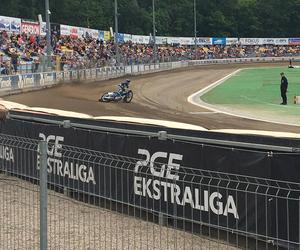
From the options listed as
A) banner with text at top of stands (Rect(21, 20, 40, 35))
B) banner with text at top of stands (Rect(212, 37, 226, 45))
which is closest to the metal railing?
banner with text at top of stands (Rect(21, 20, 40, 35))

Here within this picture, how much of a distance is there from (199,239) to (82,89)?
33168mm

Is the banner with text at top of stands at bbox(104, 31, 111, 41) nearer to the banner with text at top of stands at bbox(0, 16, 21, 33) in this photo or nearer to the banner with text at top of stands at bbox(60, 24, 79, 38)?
the banner with text at top of stands at bbox(60, 24, 79, 38)

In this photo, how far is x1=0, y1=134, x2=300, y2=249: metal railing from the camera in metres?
6.50

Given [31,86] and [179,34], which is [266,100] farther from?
[179,34]

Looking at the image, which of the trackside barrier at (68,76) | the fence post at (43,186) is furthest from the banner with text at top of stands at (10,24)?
the fence post at (43,186)

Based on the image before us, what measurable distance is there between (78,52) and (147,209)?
57629 mm

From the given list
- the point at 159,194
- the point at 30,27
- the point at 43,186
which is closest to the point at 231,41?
the point at 30,27

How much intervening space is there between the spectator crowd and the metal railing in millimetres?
27461

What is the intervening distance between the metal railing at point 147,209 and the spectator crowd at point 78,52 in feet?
90.1

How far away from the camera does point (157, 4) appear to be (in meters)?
154

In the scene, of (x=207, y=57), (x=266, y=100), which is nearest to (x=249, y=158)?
(x=266, y=100)

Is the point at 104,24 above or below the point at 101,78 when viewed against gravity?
above

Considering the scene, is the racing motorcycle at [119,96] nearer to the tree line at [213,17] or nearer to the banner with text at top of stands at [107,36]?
the banner with text at top of stands at [107,36]

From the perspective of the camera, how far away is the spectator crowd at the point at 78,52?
39781 mm
